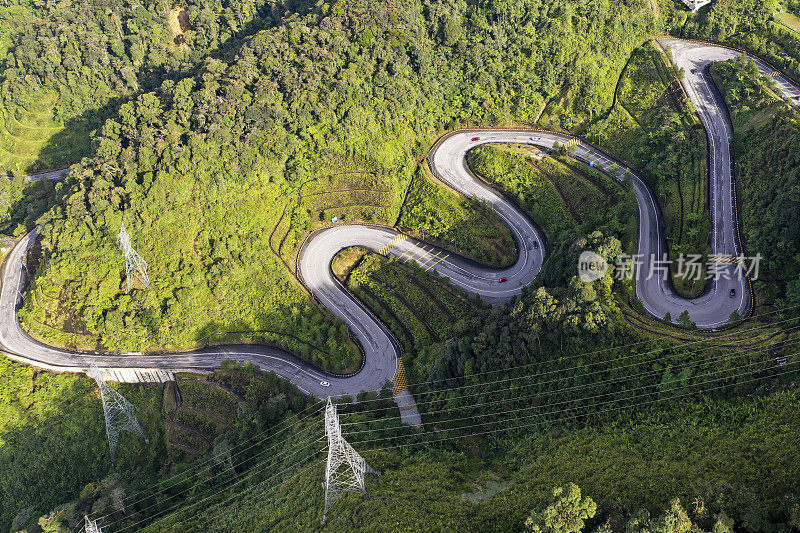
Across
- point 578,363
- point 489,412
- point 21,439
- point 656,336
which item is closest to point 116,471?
point 21,439

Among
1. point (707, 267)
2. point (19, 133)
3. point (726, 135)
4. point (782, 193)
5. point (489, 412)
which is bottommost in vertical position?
point (489, 412)

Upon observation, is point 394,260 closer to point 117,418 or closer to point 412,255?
point 412,255

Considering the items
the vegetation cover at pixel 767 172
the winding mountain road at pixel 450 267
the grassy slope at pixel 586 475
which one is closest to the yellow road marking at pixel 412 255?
the winding mountain road at pixel 450 267

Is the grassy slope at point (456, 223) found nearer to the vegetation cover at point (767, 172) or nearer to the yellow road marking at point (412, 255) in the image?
the yellow road marking at point (412, 255)

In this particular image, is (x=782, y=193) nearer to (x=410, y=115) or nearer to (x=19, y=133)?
(x=410, y=115)

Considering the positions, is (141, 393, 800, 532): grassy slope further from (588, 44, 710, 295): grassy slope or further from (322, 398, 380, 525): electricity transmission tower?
(588, 44, 710, 295): grassy slope

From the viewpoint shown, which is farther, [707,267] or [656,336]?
[707,267]

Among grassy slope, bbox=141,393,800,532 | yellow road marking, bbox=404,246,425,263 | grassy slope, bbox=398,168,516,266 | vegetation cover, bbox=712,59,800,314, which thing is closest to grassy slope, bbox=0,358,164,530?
grassy slope, bbox=141,393,800,532
